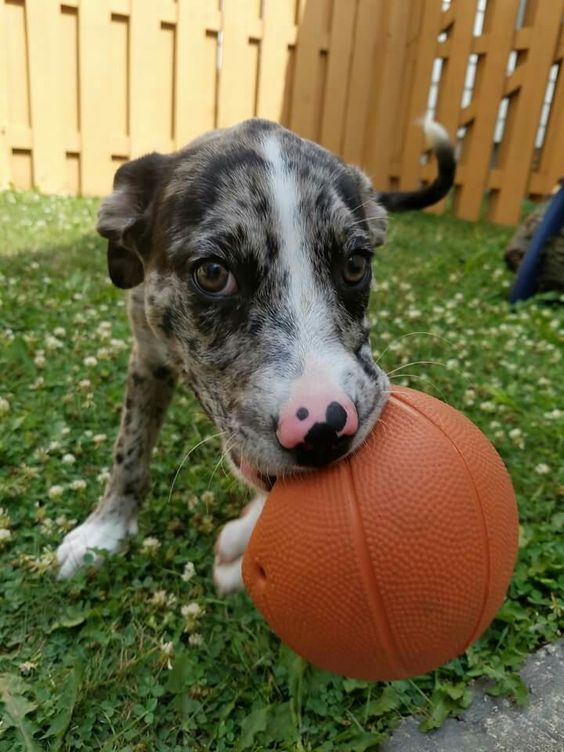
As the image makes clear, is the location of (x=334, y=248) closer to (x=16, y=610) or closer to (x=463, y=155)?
(x=16, y=610)

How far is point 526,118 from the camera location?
29.3 ft

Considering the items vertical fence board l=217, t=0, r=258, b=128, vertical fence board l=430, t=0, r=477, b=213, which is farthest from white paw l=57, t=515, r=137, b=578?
vertical fence board l=430, t=0, r=477, b=213

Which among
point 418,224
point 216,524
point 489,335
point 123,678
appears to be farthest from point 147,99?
point 123,678

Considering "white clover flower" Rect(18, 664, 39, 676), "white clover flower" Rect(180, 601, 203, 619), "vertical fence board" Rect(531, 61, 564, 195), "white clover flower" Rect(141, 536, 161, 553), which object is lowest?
"white clover flower" Rect(141, 536, 161, 553)

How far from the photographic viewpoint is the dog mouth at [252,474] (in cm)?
210

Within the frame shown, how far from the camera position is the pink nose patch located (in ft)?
5.94

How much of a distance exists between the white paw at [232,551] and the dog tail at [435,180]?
2.62 m

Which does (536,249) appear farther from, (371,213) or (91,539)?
(91,539)

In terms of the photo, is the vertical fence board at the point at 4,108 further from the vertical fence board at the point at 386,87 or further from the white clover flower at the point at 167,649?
the white clover flower at the point at 167,649

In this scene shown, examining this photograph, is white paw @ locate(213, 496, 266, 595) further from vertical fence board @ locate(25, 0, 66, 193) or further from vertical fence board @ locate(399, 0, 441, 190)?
vertical fence board @ locate(399, 0, 441, 190)

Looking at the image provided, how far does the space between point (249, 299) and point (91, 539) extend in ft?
4.29

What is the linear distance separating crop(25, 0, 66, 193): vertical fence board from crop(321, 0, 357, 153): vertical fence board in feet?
12.2

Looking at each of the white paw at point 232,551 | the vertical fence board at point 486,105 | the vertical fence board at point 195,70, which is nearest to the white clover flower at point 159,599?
the white paw at point 232,551

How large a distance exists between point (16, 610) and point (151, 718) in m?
0.72
